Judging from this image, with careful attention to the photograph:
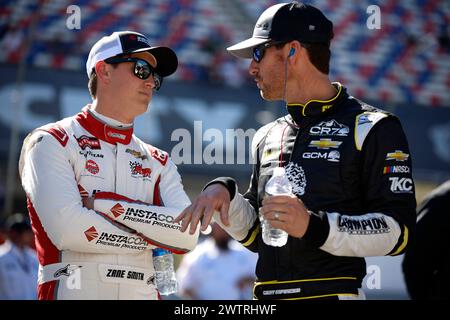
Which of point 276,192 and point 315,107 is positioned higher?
point 315,107

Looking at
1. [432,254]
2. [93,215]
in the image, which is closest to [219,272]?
[432,254]

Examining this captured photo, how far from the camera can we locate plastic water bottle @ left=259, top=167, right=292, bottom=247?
3139 mm

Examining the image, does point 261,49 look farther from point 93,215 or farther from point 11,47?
point 11,47

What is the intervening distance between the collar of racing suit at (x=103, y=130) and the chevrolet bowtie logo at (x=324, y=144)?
0.88m

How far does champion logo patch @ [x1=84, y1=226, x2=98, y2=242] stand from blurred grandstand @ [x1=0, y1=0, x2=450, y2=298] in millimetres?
9544

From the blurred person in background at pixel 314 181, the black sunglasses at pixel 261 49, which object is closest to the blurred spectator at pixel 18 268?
the blurred person in background at pixel 314 181

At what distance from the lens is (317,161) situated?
324 cm

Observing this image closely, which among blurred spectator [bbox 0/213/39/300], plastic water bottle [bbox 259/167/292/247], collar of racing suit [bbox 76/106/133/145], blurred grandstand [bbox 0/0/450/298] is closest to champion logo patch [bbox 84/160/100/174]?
collar of racing suit [bbox 76/106/133/145]

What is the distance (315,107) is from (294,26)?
0.33 metres

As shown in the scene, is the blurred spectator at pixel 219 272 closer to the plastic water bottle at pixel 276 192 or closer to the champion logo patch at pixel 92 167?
the champion logo patch at pixel 92 167

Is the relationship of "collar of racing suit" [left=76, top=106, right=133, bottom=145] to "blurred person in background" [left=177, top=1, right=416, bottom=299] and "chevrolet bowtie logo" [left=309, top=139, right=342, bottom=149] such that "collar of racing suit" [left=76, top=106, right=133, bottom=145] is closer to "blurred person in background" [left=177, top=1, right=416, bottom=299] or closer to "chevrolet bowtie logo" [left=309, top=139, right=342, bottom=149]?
"blurred person in background" [left=177, top=1, right=416, bottom=299]

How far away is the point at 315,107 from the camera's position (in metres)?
3.38
